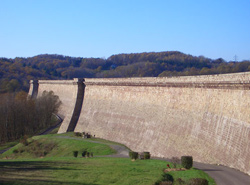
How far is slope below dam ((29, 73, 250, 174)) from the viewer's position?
682 inches

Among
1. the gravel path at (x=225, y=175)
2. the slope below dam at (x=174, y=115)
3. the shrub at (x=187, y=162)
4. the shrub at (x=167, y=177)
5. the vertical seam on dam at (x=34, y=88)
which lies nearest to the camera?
the gravel path at (x=225, y=175)

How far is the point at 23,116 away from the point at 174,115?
29.9 m

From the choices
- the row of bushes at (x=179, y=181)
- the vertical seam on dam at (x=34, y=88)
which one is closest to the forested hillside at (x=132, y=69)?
the vertical seam on dam at (x=34, y=88)

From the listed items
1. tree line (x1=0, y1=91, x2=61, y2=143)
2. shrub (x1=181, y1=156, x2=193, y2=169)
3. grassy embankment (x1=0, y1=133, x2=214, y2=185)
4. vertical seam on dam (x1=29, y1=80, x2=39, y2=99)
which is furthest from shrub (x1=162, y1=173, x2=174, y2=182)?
vertical seam on dam (x1=29, y1=80, x2=39, y2=99)

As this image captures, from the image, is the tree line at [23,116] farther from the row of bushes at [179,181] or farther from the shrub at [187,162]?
the row of bushes at [179,181]

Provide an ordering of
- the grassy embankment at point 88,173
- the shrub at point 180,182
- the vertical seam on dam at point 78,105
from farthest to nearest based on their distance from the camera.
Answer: the vertical seam on dam at point 78,105, the grassy embankment at point 88,173, the shrub at point 180,182

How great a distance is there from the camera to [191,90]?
76.6 feet

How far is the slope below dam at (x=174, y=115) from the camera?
17.3 m

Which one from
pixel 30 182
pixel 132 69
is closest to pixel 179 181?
pixel 30 182

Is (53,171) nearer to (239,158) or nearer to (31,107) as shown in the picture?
(239,158)

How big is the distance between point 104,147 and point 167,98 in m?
7.54

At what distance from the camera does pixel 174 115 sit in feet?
82.2

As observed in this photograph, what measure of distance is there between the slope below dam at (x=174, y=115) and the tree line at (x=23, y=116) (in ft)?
28.6

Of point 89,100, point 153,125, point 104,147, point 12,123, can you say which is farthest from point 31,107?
point 153,125
